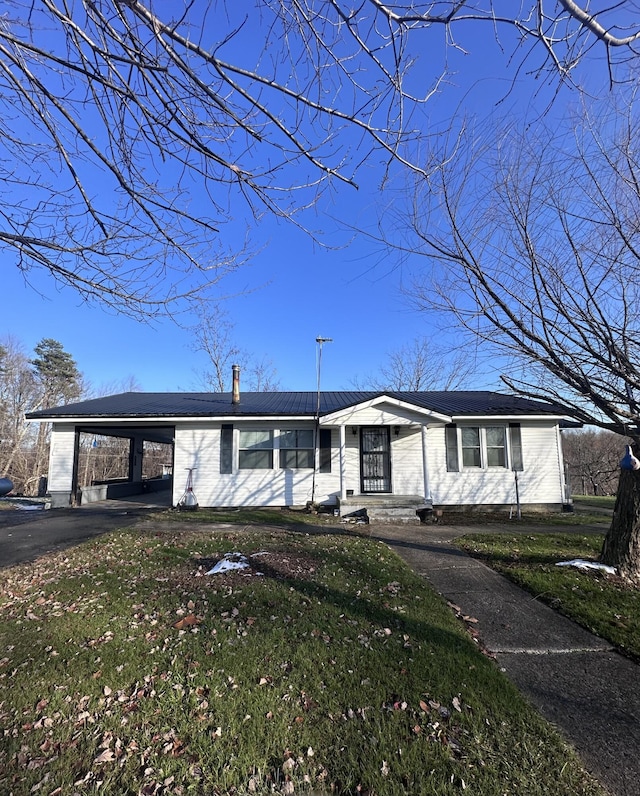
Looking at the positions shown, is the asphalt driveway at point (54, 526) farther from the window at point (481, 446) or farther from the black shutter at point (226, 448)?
the window at point (481, 446)

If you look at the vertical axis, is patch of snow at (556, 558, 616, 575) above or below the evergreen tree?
below

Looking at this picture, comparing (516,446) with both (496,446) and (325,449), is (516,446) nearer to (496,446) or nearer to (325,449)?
(496,446)

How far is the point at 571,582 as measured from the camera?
5480 millimetres

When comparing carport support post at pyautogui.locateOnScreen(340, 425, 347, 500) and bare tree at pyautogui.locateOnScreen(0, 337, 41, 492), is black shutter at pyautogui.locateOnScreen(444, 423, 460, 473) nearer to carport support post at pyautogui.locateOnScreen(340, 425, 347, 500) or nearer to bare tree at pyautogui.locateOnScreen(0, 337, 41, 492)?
carport support post at pyautogui.locateOnScreen(340, 425, 347, 500)

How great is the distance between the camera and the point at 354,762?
2.31 meters

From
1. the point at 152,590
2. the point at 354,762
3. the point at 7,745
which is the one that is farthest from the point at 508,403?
the point at 7,745

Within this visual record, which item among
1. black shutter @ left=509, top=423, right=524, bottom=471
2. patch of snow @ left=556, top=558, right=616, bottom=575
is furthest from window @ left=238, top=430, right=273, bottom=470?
patch of snow @ left=556, top=558, right=616, bottom=575

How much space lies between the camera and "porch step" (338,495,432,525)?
11.6m

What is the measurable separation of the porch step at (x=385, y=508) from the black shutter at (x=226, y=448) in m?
3.80

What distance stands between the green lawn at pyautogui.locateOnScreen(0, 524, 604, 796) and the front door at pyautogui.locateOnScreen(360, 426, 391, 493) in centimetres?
803

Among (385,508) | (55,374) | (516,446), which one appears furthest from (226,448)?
(55,374)

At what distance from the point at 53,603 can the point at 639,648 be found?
603 cm

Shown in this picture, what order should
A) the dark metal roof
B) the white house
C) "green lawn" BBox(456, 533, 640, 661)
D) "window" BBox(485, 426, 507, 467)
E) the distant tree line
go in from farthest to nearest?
the distant tree line
"window" BBox(485, 426, 507, 467)
the white house
the dark metal roof
"green lawn" BBox(456, 533, 640, 661)

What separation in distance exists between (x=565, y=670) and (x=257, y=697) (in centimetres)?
251
